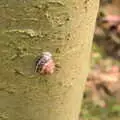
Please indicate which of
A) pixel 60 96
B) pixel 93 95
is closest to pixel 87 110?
pixel 93 95

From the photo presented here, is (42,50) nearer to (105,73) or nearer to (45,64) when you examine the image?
(45,64)

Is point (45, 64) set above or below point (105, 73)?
above

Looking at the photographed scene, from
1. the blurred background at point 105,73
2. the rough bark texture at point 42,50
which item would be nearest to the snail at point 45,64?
the rough bark texture at point 42,50

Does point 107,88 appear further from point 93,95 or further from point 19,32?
point 19,32

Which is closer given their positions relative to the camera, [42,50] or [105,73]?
[42,50]

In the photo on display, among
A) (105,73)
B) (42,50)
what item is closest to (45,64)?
(42,50)

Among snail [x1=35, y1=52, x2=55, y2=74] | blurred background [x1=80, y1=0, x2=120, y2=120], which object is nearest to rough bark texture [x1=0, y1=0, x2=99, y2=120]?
snail [x1=35, y1=52, x2=55, y2=74]

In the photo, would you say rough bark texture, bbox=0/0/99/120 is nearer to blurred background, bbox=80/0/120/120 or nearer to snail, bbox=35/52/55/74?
snail, bbox=35/52/55/74
